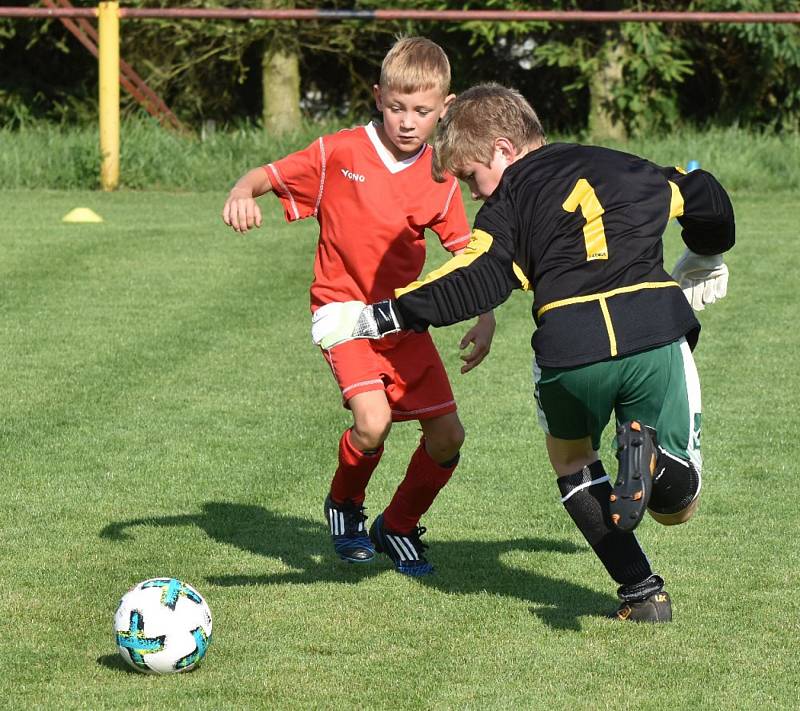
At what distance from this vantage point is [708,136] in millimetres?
17297

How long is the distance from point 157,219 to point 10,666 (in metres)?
10.1

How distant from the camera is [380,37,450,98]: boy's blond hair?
5117 mm

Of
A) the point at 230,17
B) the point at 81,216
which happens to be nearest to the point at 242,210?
the point at 81,216

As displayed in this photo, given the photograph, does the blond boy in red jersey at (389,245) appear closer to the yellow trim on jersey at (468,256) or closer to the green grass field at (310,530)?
the green grass field at (310,530)

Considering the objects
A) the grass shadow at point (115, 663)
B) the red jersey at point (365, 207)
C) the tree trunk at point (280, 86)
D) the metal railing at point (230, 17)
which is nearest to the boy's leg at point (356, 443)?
the red jersey at point (365, 207)

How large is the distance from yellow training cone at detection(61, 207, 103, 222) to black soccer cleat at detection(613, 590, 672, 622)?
9.95 metres

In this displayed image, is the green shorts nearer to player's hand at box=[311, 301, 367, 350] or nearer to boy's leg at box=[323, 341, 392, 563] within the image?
player's hand at box=[311, 301, 367, 350]

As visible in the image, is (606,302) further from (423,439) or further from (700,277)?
(423,439)

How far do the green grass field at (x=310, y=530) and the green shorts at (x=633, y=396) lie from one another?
0.66m

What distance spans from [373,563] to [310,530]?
48cm

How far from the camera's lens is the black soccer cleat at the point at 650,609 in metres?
4.69

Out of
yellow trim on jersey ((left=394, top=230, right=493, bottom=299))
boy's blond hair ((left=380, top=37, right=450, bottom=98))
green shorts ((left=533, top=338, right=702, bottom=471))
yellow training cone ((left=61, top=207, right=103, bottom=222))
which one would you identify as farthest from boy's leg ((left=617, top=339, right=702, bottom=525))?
yellow training cone ((left=61, top=207, right=103, bottom=222))

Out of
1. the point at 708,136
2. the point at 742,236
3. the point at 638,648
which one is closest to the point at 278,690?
the point at 638,648

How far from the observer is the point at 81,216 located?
13.8m
